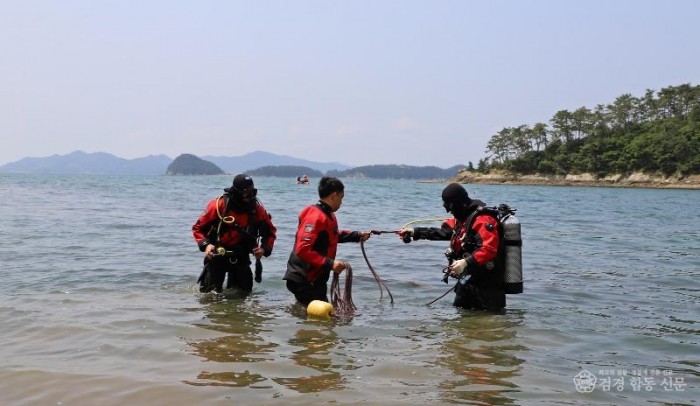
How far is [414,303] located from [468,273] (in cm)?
155

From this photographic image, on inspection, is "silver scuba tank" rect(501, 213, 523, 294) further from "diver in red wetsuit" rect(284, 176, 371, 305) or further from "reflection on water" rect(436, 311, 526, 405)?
"diver in red wetsuit" rect(284, 176, 371, 305)

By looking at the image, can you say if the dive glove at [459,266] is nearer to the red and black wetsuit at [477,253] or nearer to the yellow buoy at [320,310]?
the red and black wetsuit at [477,253]

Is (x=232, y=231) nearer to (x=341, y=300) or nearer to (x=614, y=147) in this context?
(x=341, y=300)

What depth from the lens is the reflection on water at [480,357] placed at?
15.4 ft

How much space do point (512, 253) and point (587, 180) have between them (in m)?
112

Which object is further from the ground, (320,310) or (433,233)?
(433,233)

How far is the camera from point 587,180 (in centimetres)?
11150

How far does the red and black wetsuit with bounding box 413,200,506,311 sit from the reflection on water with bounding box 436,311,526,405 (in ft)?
0.66

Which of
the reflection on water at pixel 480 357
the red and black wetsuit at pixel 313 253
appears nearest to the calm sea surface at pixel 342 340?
the reflection on water at pixel 480 357

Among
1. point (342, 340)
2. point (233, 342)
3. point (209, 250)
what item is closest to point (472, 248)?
point (342, 340)

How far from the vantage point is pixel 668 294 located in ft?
30.7

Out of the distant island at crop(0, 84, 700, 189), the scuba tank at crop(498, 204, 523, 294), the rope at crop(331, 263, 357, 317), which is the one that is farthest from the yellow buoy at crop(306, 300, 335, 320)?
the distant island at crop(0, 84, 700, 189)

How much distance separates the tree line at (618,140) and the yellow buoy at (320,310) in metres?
102

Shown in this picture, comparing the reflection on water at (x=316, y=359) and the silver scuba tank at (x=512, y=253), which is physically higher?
the silver scuba tank at (x=512, y=253)
